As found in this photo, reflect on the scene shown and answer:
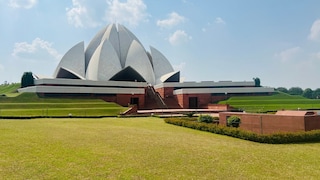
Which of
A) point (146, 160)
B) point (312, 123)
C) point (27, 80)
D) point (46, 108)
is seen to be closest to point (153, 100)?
point (46, 108)

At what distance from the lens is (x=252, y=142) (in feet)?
28.1

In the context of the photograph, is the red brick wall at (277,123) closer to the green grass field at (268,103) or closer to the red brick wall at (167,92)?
the green grass field at (268,103)

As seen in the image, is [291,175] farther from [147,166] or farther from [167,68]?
[167,68]

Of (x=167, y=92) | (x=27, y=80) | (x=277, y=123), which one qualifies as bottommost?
(x=277, y=123)

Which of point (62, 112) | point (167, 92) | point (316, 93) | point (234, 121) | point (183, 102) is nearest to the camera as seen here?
point (234, 121)

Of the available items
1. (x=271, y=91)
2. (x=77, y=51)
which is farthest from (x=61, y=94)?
(x=271, y=91)

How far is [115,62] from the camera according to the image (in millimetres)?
37500

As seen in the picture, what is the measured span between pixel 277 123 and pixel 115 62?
→ 29.4 m

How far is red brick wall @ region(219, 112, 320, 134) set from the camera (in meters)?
9.95

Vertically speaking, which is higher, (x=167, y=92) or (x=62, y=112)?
(x=167, y=92)

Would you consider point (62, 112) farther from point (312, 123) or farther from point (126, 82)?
point (312, 123)

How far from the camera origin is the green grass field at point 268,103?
2581cm

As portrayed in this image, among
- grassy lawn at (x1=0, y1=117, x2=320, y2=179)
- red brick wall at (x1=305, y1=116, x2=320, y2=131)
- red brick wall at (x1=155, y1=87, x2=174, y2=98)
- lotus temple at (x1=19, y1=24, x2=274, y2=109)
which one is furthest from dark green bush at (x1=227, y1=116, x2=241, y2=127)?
red brick wall at (x1=155, y1=87, x2=174, y2=98)

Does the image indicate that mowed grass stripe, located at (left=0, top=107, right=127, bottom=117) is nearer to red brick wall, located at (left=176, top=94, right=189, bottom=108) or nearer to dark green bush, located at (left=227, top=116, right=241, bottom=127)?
red brick wall, located at (left=176, top=94, right=189, bottom=108)
